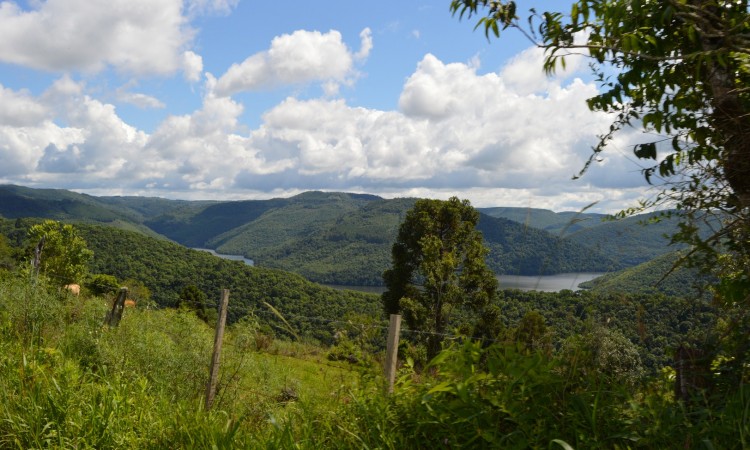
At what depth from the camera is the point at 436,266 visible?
22.4m

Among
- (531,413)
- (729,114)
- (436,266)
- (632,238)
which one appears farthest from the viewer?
(436,266)

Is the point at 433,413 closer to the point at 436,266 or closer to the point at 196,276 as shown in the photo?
the point at 436,266

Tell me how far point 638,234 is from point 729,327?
2.01 ft

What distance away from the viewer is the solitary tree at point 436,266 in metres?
22.4

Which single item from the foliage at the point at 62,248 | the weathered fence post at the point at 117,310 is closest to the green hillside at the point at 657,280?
the weathered fence post at the point at 117,310

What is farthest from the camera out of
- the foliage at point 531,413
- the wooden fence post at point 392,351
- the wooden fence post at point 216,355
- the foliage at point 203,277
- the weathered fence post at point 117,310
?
the foliage at point 203,277

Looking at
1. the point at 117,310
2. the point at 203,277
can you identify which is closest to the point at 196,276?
the point at 203,277

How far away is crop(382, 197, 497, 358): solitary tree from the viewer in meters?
22.4

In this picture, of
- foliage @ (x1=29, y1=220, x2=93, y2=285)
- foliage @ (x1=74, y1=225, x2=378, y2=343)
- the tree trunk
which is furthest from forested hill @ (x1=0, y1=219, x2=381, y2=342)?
the tree trunk

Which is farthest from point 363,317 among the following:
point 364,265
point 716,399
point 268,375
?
point 364,265

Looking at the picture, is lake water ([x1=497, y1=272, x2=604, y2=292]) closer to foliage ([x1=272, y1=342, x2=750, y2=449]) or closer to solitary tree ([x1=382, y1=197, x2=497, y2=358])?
foliage ([x1=272, y1=342, x2=750, y2=449])

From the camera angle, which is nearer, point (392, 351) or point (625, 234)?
point (625, 234)

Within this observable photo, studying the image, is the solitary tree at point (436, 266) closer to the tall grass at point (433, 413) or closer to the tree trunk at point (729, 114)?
the tall grass at point (433, 413)

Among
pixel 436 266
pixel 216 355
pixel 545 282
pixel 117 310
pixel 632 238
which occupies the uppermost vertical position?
pixel 632 238
